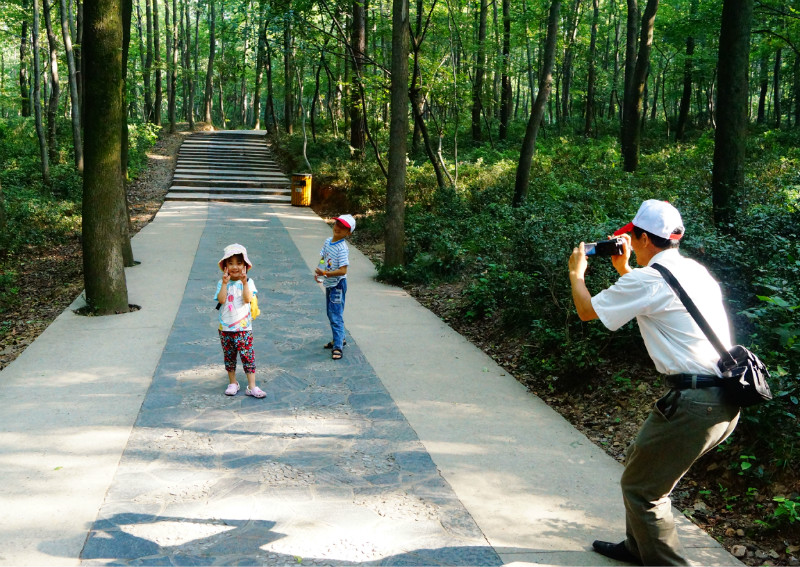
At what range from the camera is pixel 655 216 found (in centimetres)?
324

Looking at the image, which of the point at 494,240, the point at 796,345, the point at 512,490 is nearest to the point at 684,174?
the point at 494,240

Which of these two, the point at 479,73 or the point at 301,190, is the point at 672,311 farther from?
the point at 479,73

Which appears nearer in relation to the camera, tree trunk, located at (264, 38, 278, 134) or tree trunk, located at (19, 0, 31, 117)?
tree trunk, located at (264, 38, 278, 134)

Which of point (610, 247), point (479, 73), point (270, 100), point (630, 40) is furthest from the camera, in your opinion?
point (270, 100)

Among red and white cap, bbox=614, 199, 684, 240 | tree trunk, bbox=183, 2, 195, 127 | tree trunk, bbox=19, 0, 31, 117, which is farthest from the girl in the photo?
tree trunk, bbox=183, 2, 195, 127

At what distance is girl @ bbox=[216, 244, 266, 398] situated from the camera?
5984 mm

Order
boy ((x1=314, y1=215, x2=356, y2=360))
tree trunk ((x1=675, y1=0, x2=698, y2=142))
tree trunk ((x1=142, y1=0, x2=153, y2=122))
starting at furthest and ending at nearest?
tree trunk ((x1=142, y1=0, x2=153, y2=122)) < tree trunk ((x1=675, y1=0, x2=698, y2=142)) < boy ((x1=314, y1=215, x2=356, y2=360))

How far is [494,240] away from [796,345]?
7.16 metres

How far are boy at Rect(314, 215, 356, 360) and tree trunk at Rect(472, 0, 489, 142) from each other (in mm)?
13696

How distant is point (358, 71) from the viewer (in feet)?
58.0

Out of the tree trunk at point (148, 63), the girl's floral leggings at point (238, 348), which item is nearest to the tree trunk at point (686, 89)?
the tree trunk at point (148, 63)

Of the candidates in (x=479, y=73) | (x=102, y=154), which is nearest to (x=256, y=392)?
(x=102, y=154)

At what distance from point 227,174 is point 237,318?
1978 centimetres

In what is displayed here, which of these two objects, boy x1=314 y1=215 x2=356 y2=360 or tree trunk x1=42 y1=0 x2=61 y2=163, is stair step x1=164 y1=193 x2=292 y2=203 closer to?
tree trunk x1=42 y1=0 x2=61 y2=163
